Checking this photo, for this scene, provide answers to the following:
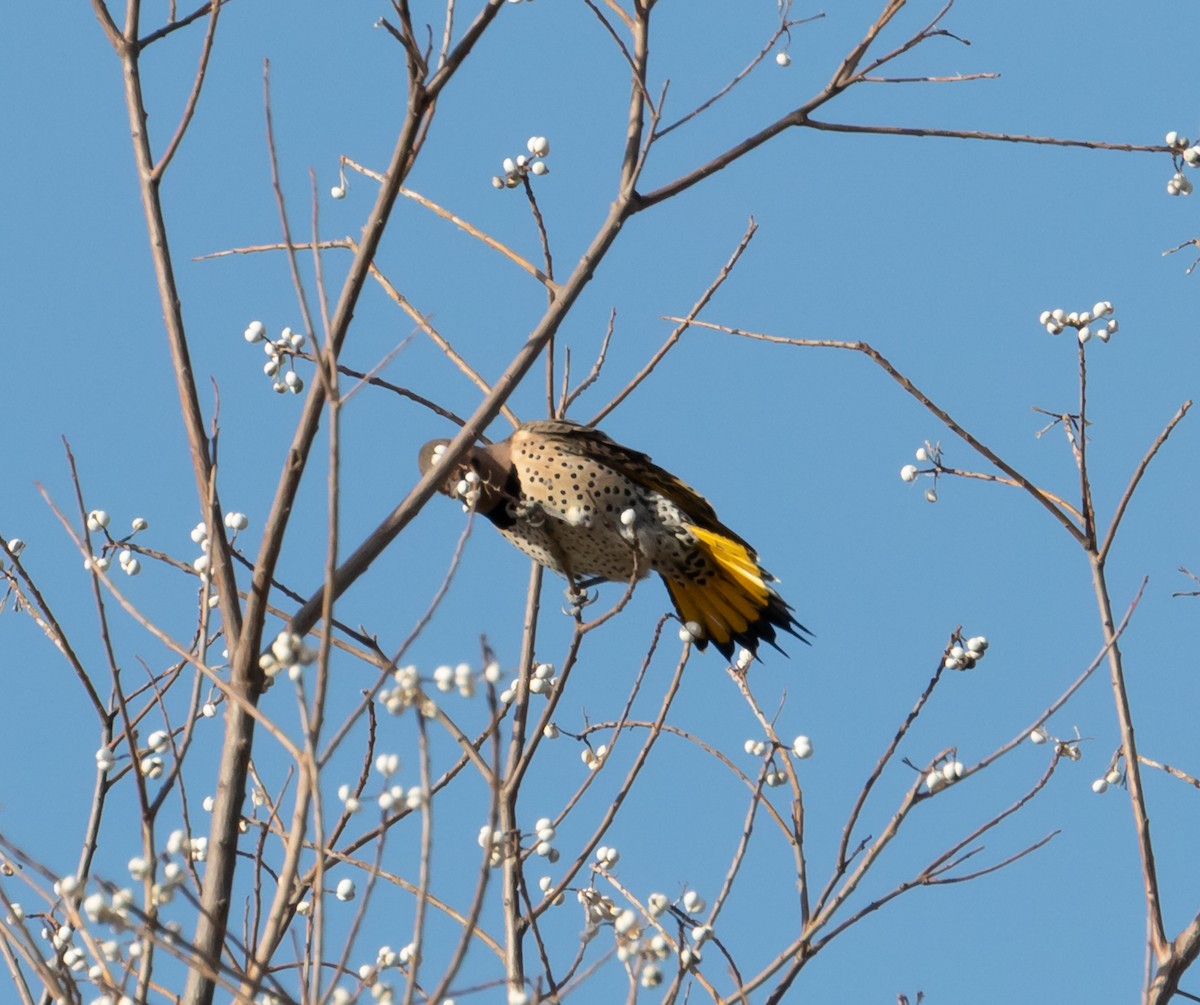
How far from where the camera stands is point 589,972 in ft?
7.97

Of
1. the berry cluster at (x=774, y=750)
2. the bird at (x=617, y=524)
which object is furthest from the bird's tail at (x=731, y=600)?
the berry cluster at (x=774, y=750)

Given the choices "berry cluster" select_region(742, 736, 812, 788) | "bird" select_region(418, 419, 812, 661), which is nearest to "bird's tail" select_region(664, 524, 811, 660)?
"bird" select_region(418, 419, 812, 661)

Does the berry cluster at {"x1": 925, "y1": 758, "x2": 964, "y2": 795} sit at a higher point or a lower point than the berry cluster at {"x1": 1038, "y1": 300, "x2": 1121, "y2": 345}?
lower

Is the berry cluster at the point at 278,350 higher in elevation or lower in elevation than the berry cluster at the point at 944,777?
higher

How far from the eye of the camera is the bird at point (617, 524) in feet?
16.9

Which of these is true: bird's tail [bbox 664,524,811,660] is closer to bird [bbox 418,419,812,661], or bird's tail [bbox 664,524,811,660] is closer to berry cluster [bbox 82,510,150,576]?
bird [bbox 418,419,812,661]

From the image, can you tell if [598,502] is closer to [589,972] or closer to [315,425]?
[315,425]

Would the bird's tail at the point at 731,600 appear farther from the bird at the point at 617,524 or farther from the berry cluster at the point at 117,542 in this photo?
the berry cluster at the point at 117,542

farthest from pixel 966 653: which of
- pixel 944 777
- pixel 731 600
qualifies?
pixel 731 600

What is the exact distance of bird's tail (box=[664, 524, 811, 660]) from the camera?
201 inches

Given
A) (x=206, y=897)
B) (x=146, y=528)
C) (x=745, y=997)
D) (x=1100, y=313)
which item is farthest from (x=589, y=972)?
(x=1100, y=313)

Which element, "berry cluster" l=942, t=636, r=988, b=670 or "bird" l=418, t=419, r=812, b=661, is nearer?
"berry cluster" l=942, t=636, r=988, b=670

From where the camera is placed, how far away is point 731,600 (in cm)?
523

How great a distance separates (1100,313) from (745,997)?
1973 mm
